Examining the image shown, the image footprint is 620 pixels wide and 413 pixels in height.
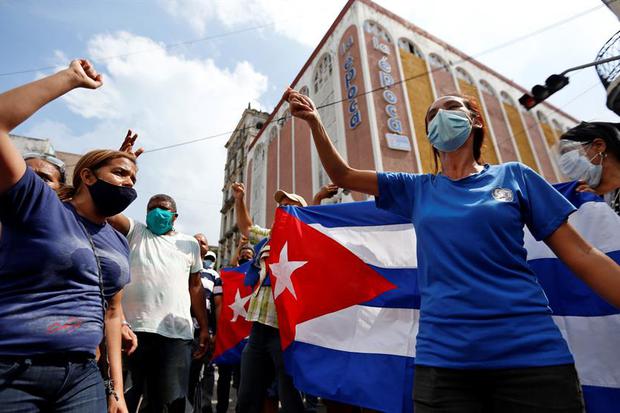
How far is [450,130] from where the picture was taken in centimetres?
158

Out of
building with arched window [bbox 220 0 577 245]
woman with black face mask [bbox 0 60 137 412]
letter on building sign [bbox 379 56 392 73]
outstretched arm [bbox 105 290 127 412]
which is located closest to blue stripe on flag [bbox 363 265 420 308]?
outstretched arm [bbox 105 290 127 412]

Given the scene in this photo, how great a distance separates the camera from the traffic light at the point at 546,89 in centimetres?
779

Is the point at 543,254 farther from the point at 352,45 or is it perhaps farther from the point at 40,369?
the point at 352,45

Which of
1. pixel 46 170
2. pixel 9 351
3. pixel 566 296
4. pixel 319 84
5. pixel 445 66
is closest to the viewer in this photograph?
pixel 9 351

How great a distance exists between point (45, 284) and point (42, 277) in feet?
0.09

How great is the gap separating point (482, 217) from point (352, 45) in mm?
16064

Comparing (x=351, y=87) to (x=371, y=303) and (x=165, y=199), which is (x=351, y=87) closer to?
(x=165, y=199)

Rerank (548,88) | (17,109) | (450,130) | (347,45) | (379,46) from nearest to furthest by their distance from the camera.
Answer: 1. (17,109)
2. (450,130)
3. (548,88)
4. (379,46)
5. (347,45)

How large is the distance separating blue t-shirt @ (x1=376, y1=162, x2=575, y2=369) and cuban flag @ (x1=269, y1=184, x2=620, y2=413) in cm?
93

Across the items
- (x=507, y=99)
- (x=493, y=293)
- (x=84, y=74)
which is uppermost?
(x=507, y=99)

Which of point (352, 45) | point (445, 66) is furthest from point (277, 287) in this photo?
point (445, 66)

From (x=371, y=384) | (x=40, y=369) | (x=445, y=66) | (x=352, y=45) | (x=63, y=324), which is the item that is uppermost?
(x=445, y=66)

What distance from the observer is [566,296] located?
1.96m

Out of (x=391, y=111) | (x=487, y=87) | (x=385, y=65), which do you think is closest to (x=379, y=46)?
(x=385, y=65)
